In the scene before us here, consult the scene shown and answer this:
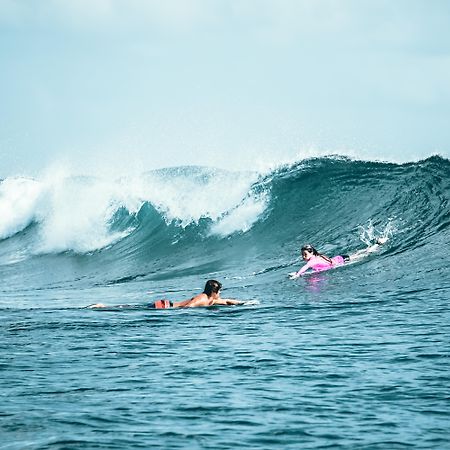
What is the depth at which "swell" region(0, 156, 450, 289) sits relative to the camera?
64.9ft

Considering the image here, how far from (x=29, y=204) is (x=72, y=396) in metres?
27.1

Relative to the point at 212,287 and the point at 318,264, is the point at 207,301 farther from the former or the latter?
the point at 318,264

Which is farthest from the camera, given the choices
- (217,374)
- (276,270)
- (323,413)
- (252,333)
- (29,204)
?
(29,204)

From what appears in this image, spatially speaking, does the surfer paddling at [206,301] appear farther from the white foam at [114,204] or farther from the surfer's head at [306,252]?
the white foam at [114,204]

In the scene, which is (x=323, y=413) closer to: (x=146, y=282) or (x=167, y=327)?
(x=167, y=327)

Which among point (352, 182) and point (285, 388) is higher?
point (352, 182)

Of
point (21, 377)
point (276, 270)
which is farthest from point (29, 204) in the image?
point (21, 377)

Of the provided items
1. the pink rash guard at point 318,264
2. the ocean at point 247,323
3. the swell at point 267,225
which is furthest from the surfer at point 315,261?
the swell at point 267,225

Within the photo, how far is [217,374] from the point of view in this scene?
7930 millimetres

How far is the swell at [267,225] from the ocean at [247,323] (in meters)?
0.07

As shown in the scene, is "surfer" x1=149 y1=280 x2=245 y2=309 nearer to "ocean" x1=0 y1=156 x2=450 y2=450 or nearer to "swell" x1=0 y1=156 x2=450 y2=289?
"ocean" x1=0 y1=156 x2=450 y2=450

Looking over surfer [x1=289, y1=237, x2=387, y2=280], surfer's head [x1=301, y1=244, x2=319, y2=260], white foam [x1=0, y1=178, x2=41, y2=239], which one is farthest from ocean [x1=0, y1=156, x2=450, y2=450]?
white foam [x1=0, y1=178, x2=41, y2=239]

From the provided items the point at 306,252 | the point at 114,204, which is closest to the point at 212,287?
the point at 306,252

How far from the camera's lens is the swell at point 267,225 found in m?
19.8
